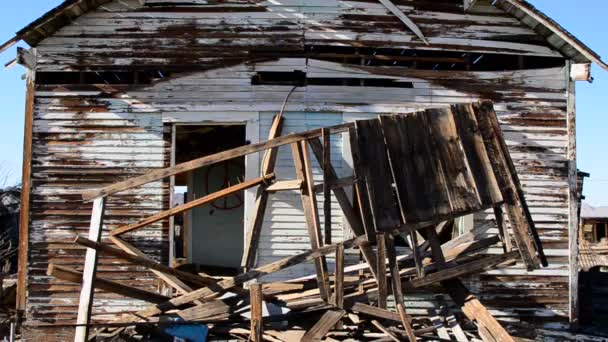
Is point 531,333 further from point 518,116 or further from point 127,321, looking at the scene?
point 127,321

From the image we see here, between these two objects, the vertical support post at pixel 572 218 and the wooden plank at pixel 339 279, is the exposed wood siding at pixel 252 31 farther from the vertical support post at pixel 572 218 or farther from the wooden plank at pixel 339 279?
the wooden plank at pixel 339 279

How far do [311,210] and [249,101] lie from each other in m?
2.60

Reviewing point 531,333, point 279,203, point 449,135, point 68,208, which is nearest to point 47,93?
point 68,208

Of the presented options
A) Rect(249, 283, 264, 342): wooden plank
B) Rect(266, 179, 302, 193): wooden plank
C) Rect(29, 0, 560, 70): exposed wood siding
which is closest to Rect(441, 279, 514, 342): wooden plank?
Rect(266, 179, 302, 193): wooden plank

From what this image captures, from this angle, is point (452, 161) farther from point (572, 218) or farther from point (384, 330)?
point (572, 218)

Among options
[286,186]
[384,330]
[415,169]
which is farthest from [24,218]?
[415,169]

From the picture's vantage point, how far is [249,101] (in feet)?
31.6

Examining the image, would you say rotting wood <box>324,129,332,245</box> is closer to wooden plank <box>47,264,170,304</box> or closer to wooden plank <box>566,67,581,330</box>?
wooden plank <box>47,264,170,304</box>

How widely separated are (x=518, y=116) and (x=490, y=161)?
2375mm

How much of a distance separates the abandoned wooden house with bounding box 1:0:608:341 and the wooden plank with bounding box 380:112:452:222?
2.07 metres

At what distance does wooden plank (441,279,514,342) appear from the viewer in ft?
24.1

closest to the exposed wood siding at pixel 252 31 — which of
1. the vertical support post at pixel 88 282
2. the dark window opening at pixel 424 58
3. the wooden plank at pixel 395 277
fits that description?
the dark window opening at pixel 424 58

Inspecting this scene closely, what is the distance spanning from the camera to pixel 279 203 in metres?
9.55

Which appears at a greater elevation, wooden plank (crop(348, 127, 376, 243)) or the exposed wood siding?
the exposed wood siding
